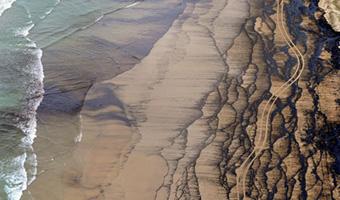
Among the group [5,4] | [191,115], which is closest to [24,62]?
[5,4]

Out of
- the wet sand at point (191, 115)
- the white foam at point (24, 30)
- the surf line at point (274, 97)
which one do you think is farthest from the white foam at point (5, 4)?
the surf line at point (274, 97)

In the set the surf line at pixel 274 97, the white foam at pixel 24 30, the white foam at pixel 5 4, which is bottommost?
the surf line at pixel 274 97

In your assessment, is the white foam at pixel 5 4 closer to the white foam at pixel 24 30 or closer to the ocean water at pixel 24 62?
the ocean water at pixel 24 62

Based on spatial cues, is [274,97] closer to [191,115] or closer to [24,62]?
[191,115]

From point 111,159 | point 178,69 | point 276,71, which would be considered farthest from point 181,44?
point 111,159

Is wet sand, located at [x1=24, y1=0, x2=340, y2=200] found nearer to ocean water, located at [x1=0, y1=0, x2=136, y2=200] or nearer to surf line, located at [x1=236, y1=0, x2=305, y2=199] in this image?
surf line, located at [x1=236, y1=0, x2=305, y2=199]
